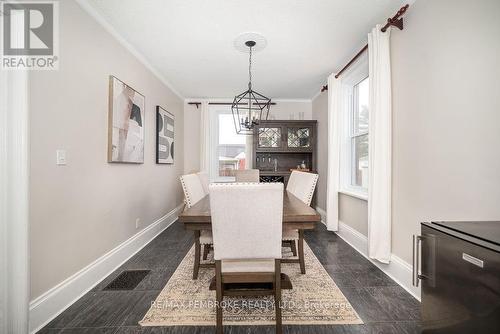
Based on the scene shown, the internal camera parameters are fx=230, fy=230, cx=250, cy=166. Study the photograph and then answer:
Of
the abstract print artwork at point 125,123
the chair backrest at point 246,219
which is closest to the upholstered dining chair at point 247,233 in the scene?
the chair backrest at point 246,219

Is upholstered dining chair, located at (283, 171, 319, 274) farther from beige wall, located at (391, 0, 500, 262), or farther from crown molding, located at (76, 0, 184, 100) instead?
crown molding, located at (76, 0, 184, 100)

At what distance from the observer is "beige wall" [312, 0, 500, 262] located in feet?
4.44

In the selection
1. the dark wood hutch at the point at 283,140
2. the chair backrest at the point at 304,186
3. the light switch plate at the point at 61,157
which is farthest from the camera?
the dark wood hutch at the point at 283,140

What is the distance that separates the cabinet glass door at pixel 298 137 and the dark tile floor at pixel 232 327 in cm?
245

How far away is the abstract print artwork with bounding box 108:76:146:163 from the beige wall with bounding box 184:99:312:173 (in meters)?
1.94

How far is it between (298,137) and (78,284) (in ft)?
13.3

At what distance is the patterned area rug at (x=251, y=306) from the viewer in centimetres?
160

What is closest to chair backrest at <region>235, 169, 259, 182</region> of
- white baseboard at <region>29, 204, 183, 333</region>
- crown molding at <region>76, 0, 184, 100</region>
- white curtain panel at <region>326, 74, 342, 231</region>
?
white curtain panel at <region>326, 74, 342, 231</region>

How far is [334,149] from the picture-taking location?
3.48 metres

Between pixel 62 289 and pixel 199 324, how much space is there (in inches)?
42.7

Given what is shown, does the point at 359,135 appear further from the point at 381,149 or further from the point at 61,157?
the point at 61,157

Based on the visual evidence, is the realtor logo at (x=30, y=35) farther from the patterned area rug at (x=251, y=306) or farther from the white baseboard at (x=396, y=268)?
the white baseboard at (x=396, y=268)

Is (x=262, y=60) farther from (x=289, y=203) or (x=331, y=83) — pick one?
(x=289, y=203)

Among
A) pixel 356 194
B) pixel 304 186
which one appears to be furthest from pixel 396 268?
pixel 304 186
